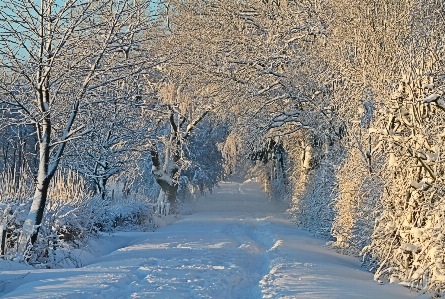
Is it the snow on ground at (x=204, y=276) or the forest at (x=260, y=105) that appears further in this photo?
the forest at (x=260, y=105)

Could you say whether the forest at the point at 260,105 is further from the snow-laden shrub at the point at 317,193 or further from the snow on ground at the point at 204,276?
the snow on ground at the point at 204,276

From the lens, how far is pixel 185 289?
7.63 meters

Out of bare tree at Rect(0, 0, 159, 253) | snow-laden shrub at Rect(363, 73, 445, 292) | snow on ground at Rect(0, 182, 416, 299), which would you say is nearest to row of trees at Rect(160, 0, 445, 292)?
snow-laden shrub at Rect(363, 73, 445, 292)

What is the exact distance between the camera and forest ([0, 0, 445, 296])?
8094mm

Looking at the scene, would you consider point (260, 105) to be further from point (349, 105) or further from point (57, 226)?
point (57, 226)

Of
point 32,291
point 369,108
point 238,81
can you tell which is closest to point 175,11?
point 238,81

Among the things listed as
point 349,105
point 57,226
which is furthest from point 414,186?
point 57,226

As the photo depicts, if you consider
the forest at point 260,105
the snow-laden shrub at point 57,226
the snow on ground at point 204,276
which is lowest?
the snow on ground at point 204,276

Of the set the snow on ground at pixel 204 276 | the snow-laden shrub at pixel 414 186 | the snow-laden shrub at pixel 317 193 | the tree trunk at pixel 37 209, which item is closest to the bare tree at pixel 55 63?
the tree trunk at pixel 37 209

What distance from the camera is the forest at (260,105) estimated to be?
8094 mm

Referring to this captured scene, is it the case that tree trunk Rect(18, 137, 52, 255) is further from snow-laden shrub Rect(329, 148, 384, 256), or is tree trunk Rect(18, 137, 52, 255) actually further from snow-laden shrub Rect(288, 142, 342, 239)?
snow-laden shrub Rect(288, 142, 342, 239)

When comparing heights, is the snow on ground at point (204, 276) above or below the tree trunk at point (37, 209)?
below

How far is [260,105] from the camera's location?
19531mm

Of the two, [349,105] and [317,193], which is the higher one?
[349,105]
